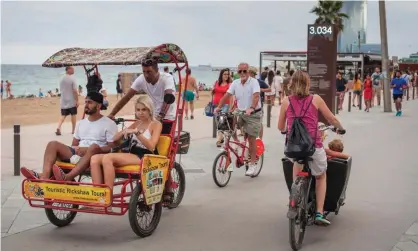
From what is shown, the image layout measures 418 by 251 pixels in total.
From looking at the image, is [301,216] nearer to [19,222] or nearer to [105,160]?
[105,160]

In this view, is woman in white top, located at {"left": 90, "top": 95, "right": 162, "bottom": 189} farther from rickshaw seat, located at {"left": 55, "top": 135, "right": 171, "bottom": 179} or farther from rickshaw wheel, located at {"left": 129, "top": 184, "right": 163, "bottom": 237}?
rickshaw wheel, located at {"left": 129, "top": 184, "right": 163, "bottom": 237}

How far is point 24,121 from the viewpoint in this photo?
73.3ft

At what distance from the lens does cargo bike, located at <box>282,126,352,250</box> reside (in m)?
6.08

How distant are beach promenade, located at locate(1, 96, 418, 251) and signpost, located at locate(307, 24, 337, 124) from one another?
23.6 ft

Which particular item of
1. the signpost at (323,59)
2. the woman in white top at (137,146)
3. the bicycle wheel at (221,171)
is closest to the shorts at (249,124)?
the bicycle wheel at (221,171)

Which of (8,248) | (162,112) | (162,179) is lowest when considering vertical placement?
(8,248)

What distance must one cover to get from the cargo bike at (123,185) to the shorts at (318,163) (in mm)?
1525

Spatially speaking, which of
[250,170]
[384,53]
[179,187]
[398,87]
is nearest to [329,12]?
[384,53]

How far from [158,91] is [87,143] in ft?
3.71

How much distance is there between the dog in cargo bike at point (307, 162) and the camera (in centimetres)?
628

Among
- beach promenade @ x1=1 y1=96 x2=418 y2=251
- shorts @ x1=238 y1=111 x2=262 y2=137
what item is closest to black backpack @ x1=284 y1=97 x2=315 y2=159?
beach promenade @ x1=1 y1=96 x2=418 y2=251

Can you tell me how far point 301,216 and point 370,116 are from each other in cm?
1817

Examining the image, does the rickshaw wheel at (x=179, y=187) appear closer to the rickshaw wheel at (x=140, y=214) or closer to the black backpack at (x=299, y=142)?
the rickshaw wheel at (x=140, y=214)

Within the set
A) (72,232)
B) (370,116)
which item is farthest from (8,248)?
(370,116)
